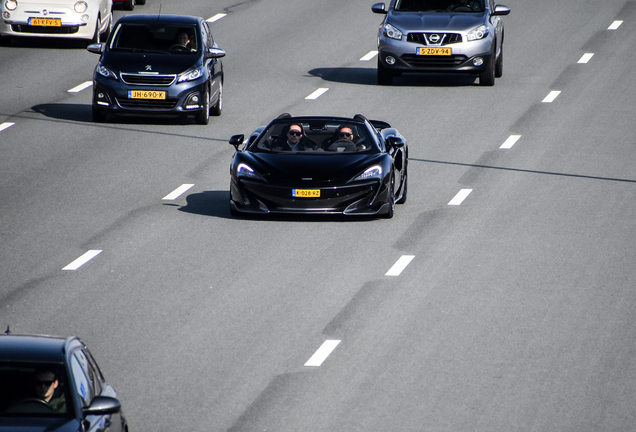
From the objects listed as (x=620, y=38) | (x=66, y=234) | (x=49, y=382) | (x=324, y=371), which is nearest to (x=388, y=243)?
(x=66, y=234)

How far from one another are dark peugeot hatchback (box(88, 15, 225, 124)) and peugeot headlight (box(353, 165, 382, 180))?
662 centimetres

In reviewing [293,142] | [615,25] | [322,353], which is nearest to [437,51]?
[293,142]

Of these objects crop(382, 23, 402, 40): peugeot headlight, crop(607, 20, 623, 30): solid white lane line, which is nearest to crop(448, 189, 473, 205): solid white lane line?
crop(382, 23, 402, 40): peugeot headlight

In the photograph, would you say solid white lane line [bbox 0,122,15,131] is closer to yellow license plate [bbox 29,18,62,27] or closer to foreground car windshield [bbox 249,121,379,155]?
yellow license plate [bbox 29,18,62,27]

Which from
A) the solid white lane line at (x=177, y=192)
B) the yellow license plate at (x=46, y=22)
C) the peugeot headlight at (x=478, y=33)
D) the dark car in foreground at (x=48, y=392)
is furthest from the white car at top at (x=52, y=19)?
the dark car in foreground at (x=48, y=392)

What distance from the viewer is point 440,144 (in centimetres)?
Answer: 2098

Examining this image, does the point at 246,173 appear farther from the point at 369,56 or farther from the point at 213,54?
the point at 369,56

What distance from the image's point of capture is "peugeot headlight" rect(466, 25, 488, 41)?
24.8 m

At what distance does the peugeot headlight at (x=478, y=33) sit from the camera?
24797mm

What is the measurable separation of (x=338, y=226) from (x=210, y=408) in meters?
6.54

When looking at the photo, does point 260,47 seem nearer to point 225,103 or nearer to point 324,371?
point 225,103

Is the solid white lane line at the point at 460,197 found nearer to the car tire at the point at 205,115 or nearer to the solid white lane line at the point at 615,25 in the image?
the car tire at the point at 205,115

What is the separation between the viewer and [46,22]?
27.3m

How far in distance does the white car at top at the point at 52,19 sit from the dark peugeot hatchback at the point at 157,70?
5.26 m
